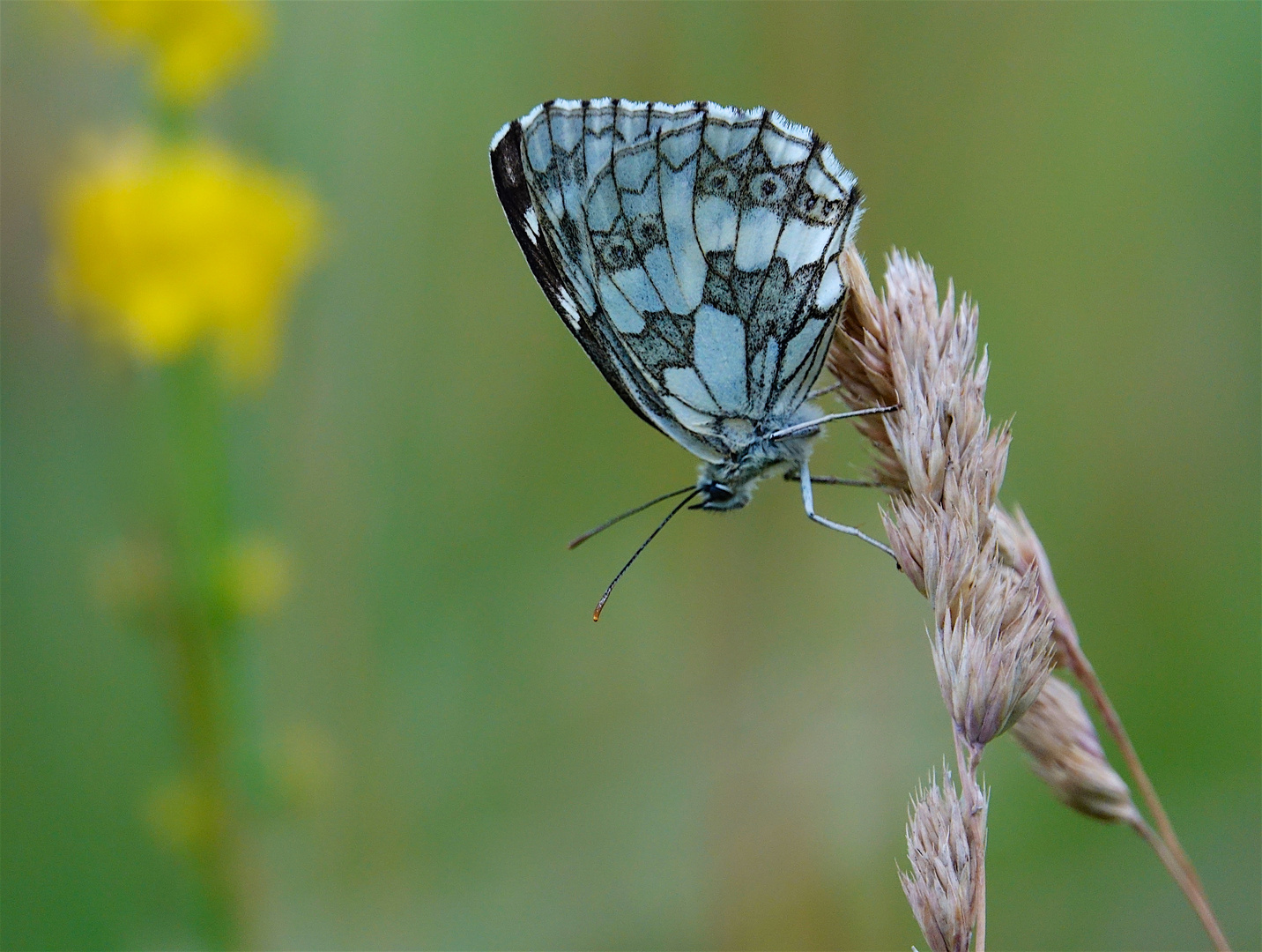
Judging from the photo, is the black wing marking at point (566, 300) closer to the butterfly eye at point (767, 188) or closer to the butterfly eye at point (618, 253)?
the butterfly eye at point (618, 253)

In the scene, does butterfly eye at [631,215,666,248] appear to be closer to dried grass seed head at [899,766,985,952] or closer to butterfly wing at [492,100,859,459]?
butterfly wing at [492,100,859,459]

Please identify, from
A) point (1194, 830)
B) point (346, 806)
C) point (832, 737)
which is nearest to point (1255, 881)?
point (1194, 830)

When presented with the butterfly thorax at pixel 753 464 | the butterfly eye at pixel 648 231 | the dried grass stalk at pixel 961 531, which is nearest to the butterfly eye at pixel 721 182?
the butterfly eye at pixel 648 231

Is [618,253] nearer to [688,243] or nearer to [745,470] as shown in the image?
[688,243]

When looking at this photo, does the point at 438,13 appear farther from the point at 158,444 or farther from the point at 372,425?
the point at 158,444

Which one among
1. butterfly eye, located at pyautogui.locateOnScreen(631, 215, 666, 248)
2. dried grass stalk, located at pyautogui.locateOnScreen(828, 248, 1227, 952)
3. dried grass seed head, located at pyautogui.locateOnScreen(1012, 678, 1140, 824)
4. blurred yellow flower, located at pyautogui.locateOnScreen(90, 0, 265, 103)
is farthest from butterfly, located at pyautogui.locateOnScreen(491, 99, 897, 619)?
blurred yellow flower, located at pyautogui.locateOnScreen(90, 0, 265, 103)

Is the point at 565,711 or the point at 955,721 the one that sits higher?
the point at 955,721

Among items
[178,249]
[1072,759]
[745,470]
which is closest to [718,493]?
[745,470]
